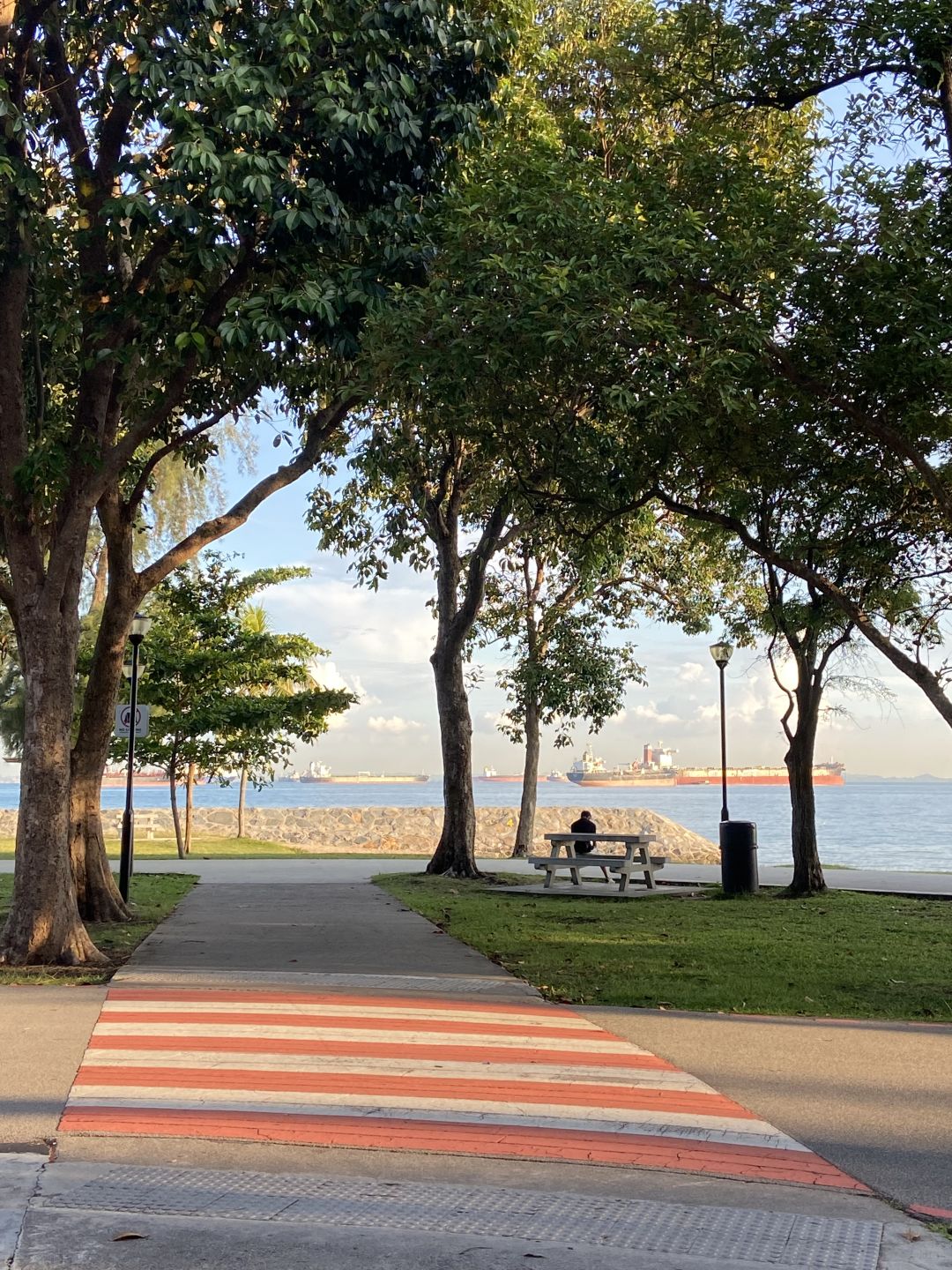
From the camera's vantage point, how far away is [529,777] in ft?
110

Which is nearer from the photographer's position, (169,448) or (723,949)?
(723,949)

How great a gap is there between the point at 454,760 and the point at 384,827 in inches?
1226

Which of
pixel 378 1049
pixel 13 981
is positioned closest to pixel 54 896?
pixel 13 981

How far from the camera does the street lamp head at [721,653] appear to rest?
88.8 feet

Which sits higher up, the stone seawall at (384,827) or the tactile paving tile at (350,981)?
the tactile paving tile at (350,981)

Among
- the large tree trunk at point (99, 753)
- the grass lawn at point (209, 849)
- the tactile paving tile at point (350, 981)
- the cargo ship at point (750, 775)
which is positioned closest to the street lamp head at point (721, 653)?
the grass lawn at point (209, 849)

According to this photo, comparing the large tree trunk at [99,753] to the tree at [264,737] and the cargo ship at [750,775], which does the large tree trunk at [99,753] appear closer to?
the tree at [264,737]

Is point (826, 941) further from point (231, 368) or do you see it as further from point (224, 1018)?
point (231, 368)

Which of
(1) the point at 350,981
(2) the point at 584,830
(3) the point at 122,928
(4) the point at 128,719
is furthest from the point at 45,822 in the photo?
(2) the point at 584,830

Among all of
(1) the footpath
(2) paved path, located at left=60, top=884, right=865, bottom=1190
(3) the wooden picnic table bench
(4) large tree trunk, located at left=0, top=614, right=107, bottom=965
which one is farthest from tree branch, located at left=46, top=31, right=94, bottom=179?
(3) the wooden picnic table bench

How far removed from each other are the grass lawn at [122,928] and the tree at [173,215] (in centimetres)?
45

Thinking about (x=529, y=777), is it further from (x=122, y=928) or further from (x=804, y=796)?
(x=122, y=928)

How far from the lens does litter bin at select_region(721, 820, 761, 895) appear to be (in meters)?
20.1

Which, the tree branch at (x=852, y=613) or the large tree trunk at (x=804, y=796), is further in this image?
the large tree trunk at (x=804, y=796)
